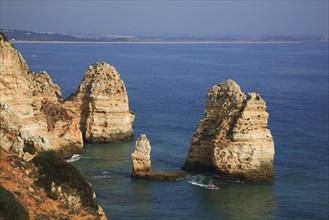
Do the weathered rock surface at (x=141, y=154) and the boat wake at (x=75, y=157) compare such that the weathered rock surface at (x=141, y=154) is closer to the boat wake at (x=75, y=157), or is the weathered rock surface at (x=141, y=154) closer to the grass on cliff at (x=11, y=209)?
the boat wake at (x=75, y=157)

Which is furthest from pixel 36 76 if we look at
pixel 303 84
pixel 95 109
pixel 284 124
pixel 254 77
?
pixel 254 77

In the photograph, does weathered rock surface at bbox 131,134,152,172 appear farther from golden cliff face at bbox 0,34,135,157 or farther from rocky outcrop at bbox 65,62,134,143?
rocky outcrop at bbox 65,62,134,143

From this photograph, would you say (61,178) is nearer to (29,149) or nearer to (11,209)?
(11,209)

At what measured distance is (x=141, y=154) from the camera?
51625 mm

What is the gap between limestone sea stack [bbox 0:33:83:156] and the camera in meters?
33.0

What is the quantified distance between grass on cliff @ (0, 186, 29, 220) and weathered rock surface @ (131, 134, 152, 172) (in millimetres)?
27436

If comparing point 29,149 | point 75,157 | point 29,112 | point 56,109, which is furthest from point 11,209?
point 56,109

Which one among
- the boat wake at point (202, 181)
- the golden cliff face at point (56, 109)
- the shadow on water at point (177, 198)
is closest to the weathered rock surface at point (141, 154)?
the shadow on water at point (177, 198)

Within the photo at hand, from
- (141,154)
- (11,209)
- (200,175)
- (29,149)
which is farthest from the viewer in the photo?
(200,175)

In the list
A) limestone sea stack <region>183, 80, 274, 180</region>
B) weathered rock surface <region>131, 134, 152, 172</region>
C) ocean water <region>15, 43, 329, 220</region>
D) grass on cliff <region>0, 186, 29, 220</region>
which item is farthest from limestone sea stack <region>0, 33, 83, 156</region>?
limestone sea stack <region>183, 80, 274, 180</region>

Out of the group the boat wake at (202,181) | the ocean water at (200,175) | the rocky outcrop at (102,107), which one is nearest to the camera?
the ocean water at (200,175)

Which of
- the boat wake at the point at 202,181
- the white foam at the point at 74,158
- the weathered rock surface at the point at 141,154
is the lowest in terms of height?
the boat wake at the point at 202,181

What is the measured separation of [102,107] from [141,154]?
17.1 metres

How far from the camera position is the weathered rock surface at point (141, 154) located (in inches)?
2031
